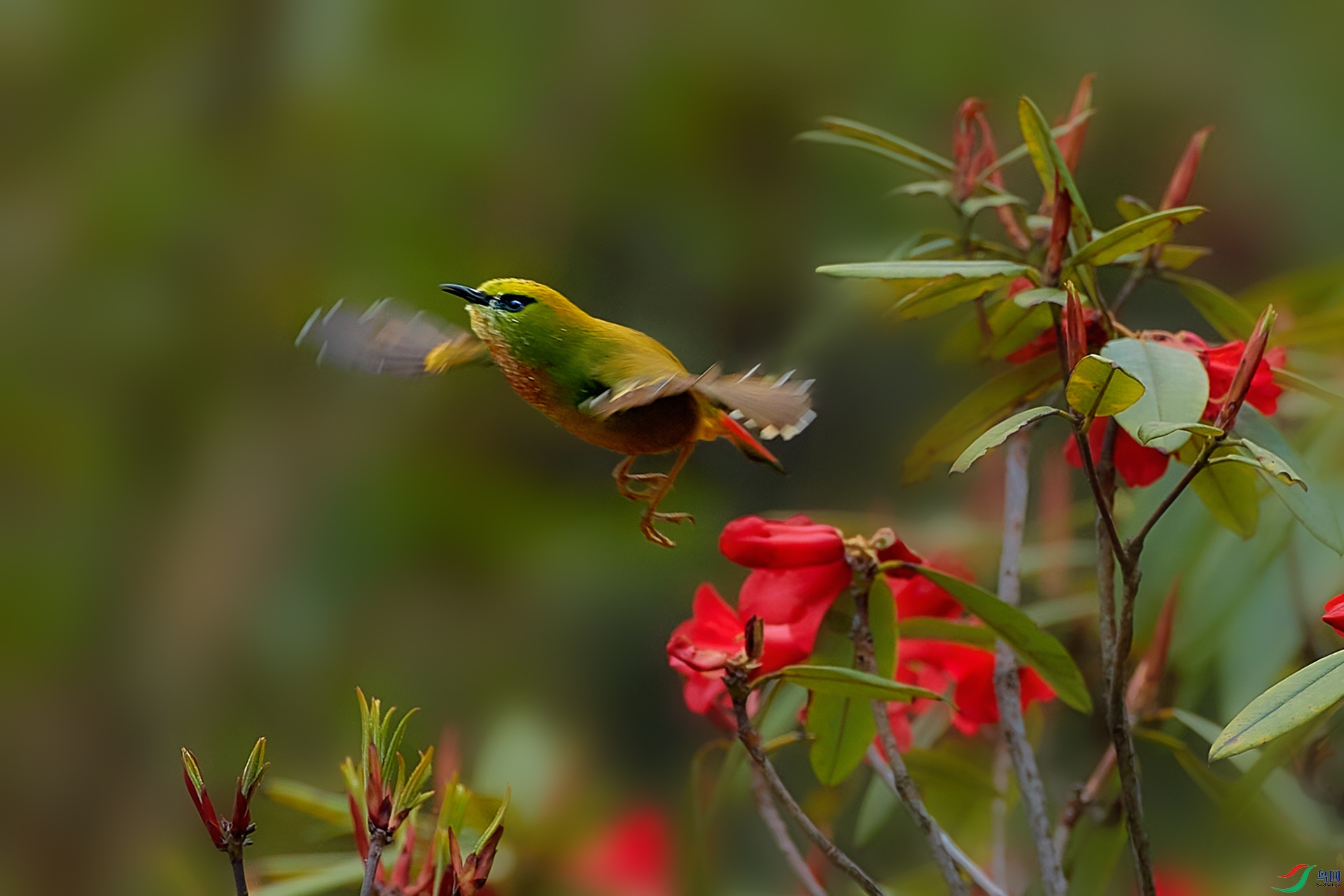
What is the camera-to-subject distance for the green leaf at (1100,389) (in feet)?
0.76

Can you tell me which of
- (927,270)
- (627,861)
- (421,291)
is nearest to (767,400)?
(927,270)

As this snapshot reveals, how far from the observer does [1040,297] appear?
0.26 m

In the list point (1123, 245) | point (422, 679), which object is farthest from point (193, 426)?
point (1123, 245)

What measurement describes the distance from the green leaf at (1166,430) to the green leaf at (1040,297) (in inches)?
1.8

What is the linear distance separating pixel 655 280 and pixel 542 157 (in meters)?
0.18

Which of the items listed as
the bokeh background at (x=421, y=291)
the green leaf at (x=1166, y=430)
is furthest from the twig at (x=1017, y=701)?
the bokeh background at (x=421, y=291)

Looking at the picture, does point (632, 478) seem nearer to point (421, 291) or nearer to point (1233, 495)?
point (1233, 495)

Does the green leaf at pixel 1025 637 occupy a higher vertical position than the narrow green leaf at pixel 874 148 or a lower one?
lower

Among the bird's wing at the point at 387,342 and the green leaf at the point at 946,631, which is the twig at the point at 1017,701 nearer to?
the green leaf at the point at 946,631

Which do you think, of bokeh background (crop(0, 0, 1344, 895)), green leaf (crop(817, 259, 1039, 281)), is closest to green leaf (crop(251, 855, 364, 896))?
green leaf (crop(817, 259, 1039, 281))

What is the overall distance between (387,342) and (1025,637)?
18cm

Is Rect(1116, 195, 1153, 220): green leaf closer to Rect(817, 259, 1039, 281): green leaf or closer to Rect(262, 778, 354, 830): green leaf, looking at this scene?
Rect(817, 259, 1039, 281): green leaf

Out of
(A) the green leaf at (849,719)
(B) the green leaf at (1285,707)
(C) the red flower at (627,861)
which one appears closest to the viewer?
(B) the green leaf at (1285,707)

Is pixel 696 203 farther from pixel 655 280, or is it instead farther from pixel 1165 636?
pixel 1165 636
